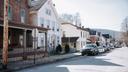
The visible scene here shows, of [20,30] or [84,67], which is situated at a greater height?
[20,30]

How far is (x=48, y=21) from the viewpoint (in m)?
47.5

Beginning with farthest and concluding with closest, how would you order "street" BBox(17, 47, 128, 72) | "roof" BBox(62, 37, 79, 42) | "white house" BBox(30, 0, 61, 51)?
"roof" BBox(62, 37, 79, 42)
"white house" BBox(30, 0, 61, 51)
"street" BBox(17, 47, 128, 72)

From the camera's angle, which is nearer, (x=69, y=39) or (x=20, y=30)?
(x=20, y=30)

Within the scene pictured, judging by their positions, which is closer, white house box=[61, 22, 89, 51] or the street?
the street

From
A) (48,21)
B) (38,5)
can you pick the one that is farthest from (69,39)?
(38,5)

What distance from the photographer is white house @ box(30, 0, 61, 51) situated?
42469 millimetres

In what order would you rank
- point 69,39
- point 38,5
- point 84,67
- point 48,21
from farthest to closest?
point 69,39 → point 48,21 → point 38,5 → point 84,67

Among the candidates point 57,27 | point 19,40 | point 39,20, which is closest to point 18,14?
point 19,40

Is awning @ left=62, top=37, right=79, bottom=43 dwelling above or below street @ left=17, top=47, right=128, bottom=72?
above

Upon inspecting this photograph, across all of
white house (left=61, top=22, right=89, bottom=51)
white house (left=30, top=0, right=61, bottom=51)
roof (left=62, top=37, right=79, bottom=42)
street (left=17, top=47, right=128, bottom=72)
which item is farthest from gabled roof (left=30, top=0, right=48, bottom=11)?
white house (left=61, top=22, right=89, bottom=51)

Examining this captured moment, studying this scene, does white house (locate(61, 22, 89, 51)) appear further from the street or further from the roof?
the street

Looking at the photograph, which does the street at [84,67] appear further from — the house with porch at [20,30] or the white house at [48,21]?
the white house at [48,21]

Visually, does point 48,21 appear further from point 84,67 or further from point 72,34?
point 84,67

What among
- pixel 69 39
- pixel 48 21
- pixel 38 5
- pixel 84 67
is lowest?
pixel 84 67
